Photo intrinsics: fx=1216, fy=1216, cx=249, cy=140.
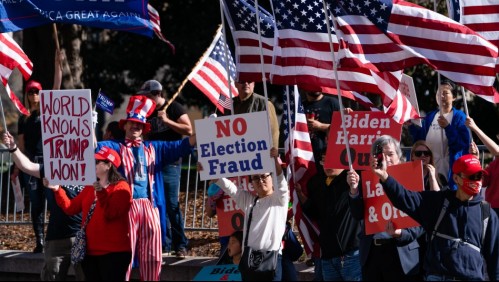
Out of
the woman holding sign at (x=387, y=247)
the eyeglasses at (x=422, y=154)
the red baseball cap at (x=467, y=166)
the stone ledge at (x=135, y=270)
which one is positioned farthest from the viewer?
the stone ledge at (x=135, y=270)

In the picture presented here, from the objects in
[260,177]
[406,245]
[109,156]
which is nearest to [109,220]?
[109,156]

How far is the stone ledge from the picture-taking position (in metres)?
12.7

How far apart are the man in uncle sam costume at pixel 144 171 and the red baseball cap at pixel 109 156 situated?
12.6 inches

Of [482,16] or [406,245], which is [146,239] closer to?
[406,245]

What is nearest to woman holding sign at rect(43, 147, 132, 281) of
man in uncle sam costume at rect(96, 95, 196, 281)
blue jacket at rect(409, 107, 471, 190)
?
man in uncle sam costume at rect(96, 95, 196, 281)

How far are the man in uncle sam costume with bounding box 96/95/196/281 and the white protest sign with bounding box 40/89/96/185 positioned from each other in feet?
1.51

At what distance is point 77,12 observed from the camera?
12141mm

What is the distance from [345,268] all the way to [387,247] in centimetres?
64

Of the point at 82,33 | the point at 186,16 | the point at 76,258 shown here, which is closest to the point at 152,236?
the point at 76,258

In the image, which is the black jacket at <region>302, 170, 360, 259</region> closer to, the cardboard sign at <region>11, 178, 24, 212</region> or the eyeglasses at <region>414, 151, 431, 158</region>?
the eyeglasses at <region>414, 151, 431, 158</region>

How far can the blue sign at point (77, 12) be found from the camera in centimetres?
1210

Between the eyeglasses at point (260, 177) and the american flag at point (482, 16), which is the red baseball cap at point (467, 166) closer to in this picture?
the eyeglasses at point (260, 177)

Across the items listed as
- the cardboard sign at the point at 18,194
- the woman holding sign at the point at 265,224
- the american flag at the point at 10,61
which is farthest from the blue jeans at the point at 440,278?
the cardboard sign at the point at 18,194

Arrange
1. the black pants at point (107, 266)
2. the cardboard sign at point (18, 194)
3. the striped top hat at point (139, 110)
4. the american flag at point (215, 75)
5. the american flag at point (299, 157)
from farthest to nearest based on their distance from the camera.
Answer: the cardboard sign at point (18, 194) < the american flag at point (215, 75) < the striped top hat at point (139, 110) < the american flag at point (299, 157) < the black pants at point (107, 266)
